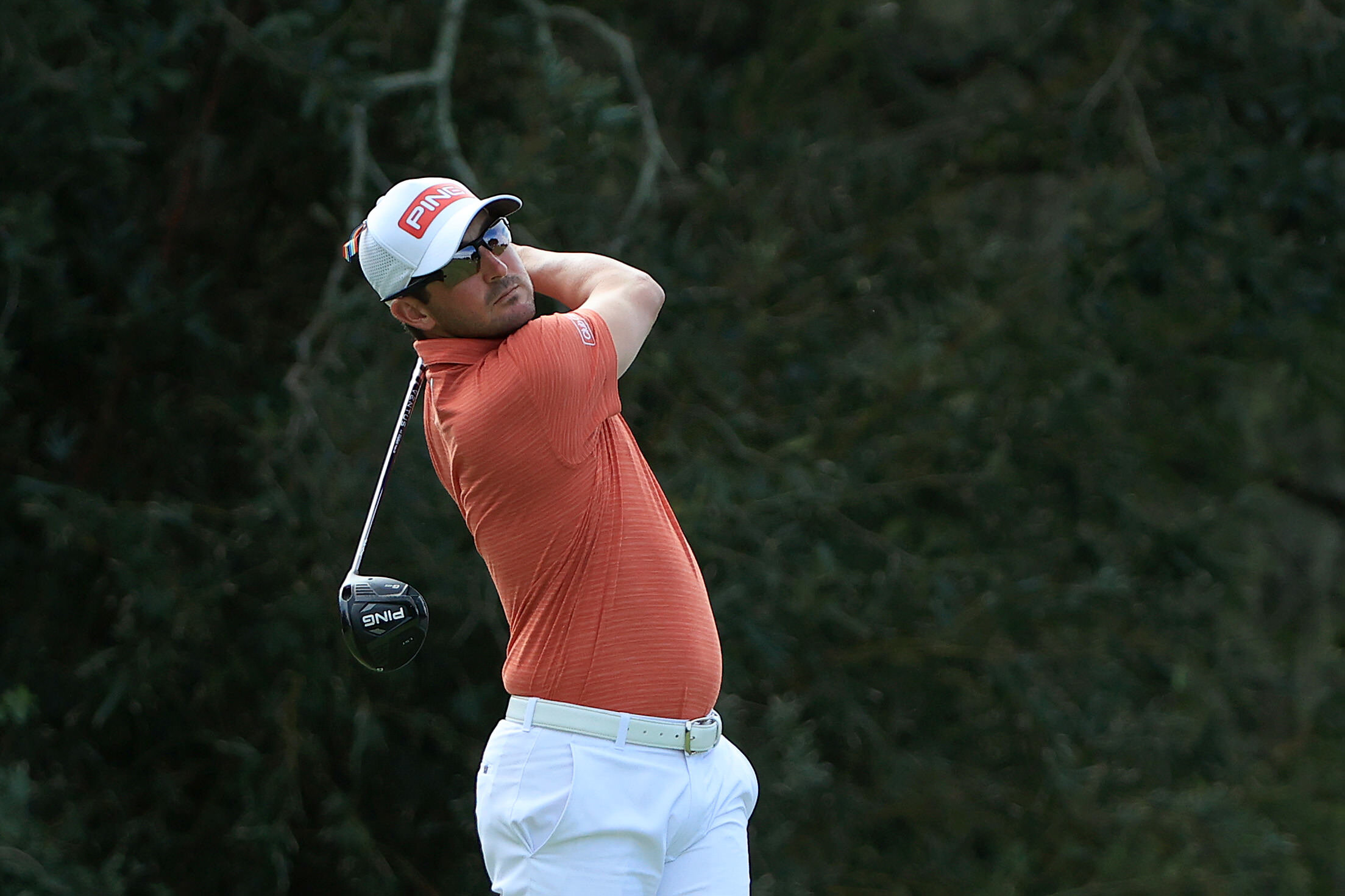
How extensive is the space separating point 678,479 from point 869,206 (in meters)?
1.91

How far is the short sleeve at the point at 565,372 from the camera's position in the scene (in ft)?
8.22

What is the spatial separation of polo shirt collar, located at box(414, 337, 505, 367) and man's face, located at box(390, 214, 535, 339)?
2 cm

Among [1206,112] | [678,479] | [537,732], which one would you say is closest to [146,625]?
[678,479]

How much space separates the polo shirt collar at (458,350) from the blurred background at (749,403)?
7.48 feet

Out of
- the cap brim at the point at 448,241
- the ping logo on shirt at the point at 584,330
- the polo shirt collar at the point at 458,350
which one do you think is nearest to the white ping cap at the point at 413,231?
the cap brim at the point at 448,241

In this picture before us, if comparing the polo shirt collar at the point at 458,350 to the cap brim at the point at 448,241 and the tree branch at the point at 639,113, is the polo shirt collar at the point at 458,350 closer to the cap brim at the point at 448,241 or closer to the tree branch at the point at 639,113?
the cap brim at the point at 448,241

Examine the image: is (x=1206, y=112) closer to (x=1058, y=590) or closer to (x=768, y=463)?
(x=1058, y=590)

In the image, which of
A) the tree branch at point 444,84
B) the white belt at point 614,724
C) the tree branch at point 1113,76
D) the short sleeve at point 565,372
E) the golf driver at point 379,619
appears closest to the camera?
the short sleeve at point 565,372

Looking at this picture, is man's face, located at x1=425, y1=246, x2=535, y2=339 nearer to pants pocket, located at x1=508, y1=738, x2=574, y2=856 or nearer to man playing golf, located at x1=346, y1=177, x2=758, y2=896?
man playing golf, located at x1=346, y1=177, x2=758, y2=896

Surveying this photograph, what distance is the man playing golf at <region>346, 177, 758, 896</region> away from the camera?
256cm

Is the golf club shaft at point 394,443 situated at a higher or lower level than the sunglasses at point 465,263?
lower

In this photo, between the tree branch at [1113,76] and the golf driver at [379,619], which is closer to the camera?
the golf driver at [379,619]

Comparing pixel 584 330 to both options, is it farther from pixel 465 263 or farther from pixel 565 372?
pixel 465 263

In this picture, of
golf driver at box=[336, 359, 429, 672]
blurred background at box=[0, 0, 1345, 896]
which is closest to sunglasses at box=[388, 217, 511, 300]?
golf driver at box=[336, 359, 429, 672]
